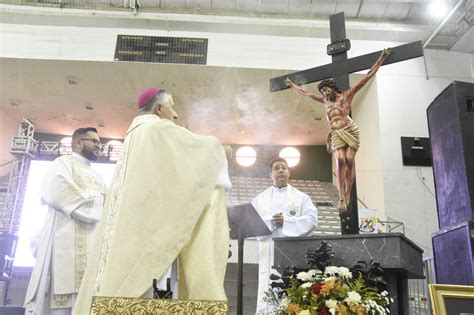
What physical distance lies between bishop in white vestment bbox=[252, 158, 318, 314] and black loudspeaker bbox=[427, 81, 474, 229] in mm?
1282

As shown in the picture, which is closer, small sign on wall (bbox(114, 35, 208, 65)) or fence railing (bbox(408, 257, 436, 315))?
fence railing (bbox(408, 257, 436, 315))

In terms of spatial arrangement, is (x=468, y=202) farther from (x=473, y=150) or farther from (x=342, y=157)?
(x=342, y=157)

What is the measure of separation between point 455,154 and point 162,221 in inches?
114

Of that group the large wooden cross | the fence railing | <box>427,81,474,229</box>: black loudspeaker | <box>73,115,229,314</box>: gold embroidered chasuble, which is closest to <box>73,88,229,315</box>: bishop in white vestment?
<box>73,115,229,314</box>: gold embroidered chasuble

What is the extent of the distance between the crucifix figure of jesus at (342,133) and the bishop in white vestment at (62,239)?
2.17 meters

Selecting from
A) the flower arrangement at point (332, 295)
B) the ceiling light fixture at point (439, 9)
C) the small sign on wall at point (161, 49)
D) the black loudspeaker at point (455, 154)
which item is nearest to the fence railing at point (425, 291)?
the black loudspeaker at point (455, 154)

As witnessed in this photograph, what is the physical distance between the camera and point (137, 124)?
3057 millimetres

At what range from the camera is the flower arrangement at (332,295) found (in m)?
2.59

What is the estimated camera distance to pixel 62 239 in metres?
4.06

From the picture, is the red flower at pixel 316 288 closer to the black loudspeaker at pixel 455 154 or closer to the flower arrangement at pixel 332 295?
the flower arrangement at pixel 332 295

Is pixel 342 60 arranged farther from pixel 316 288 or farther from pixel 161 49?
pixel 161 49

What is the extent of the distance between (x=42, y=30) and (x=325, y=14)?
5.54 m

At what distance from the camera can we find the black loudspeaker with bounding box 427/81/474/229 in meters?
3.97

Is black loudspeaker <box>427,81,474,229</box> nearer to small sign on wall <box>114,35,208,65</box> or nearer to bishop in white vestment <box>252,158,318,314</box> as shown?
bishop in white vestment <box>252,158,318,314</box>
